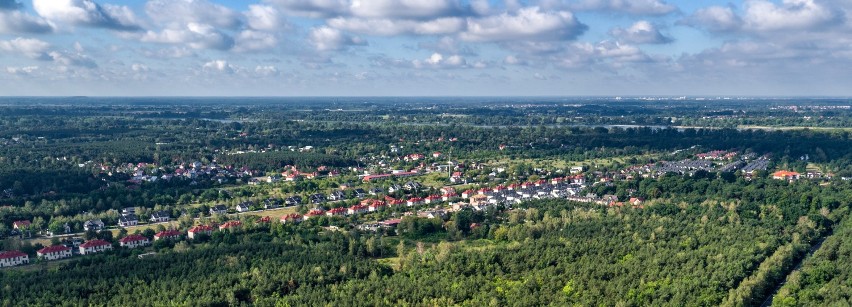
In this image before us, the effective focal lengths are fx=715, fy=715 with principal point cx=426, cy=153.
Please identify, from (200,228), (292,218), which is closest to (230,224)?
(200,228)

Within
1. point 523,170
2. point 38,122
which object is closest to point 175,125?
point 38,122

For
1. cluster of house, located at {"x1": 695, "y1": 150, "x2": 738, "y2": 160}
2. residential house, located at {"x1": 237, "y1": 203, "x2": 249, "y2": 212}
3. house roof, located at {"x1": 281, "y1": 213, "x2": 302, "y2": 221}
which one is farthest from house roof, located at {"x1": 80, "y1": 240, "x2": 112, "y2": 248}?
cluster of house, located at {"x1": 695, "y1": 150, "x2": 738, "y2": 160}

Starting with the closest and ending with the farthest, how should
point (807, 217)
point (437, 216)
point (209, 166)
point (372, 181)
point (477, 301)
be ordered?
1. point (477, 301)
2. point (807, 217)
3. point (437, 216)
4. point (372, 181)
5. point (209, 166)

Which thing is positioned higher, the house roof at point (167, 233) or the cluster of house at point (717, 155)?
the house roof at point (167, 233)

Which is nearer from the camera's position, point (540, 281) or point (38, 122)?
point (540, 281)

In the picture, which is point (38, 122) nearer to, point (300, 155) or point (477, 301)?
point (300, 155)

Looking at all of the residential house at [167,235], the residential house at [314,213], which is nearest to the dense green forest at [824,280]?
the residential house at [314,213]

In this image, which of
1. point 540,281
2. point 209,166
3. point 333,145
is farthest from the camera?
point 333,145

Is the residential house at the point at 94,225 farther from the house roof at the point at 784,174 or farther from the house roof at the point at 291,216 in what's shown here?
the house roof at the point at 784,174
